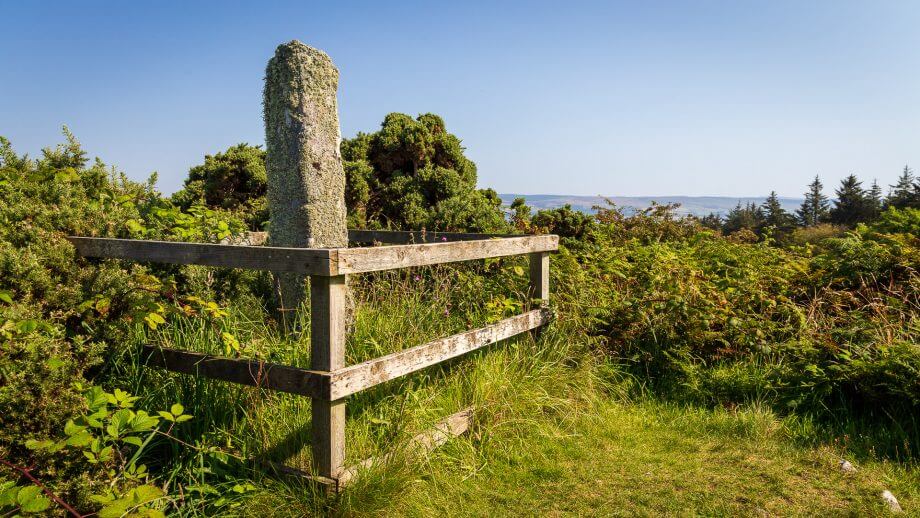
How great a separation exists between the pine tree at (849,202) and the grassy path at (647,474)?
37683 mm

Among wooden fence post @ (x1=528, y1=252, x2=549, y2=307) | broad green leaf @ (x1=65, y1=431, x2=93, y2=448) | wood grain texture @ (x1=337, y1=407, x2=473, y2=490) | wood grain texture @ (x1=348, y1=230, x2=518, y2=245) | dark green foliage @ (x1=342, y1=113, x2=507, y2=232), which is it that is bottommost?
wood grain texture @ (x1=337, y1=407, x2=473, y2=490)

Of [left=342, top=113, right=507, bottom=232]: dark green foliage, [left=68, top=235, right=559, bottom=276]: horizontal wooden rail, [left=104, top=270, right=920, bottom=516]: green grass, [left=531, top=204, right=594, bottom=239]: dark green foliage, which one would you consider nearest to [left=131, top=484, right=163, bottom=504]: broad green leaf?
[left=104, top=270, right=920, bottom=516]: green grass

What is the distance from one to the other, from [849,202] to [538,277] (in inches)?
1552

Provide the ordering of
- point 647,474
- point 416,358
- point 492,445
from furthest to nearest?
point 492,445 → point 647,474 → point 416,358

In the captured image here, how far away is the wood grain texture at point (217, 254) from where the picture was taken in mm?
3771

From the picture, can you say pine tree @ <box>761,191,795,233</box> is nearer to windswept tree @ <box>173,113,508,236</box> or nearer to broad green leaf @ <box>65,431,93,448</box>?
windswept tree @ <box>173,113,508,236</box>

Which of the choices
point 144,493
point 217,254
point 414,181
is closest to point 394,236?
point 217,254

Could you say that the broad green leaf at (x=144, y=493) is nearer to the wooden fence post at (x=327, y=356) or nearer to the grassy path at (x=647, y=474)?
the wooden fence post at (x=327, y=356)

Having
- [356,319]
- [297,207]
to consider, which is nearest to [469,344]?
[356,319]

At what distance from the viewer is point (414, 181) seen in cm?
1101

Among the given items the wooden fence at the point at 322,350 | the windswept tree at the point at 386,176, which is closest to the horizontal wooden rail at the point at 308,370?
the wooden fence at the point at 322,350

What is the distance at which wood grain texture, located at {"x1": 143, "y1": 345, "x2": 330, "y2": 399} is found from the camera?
12.6 ft

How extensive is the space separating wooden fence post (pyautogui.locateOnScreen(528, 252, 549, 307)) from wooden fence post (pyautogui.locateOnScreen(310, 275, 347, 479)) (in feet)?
9.51

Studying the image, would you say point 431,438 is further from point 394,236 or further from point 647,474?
point 394,236
